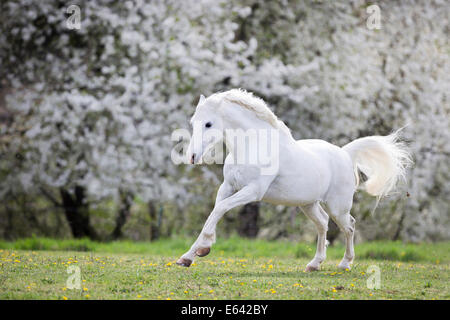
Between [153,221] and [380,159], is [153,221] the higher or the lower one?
the lower one

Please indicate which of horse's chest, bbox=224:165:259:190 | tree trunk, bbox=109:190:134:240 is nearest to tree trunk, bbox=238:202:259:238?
tree trunk, bbox=109:190:134:240

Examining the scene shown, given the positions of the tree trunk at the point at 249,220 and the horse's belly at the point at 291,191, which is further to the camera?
the tree trunk at the point at 249,220

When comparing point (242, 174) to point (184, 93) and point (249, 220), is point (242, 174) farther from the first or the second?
point (249, 220)

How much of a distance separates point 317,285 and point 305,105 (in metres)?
9.07

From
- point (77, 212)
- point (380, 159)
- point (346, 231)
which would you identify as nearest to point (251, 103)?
point (346, 231)

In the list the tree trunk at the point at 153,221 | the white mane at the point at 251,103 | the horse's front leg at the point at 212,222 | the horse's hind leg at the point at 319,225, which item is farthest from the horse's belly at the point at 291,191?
the tree trunk at the point at 153,221

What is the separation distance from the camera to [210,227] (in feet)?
20.9

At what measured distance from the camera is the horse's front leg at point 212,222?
636 cm

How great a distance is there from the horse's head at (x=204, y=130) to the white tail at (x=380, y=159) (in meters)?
2.62

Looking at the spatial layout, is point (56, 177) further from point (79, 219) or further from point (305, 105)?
point (305, 105)

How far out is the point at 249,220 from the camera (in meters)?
15.3

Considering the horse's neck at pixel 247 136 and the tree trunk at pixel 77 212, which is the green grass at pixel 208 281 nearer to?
the horse's neck at pixel 247 136

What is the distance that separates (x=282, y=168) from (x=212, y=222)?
1.21 metres
